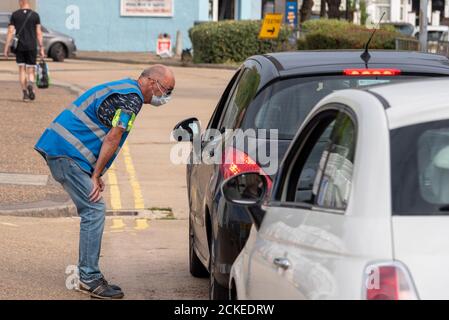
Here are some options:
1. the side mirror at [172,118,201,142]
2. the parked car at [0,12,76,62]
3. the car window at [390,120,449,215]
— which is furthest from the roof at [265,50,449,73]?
the parked car at [0,12,76,62]

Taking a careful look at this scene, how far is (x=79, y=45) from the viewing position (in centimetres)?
4984

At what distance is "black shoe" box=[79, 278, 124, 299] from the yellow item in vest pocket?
3.83 feet

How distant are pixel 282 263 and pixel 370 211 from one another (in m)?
0.68

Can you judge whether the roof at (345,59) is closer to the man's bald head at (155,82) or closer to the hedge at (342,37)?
the man's bald head at (155,82)

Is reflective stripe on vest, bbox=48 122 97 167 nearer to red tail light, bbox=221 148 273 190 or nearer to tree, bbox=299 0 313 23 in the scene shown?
red tail light, bbox=221 148 273 190

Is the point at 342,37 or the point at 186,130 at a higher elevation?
the point at 186,130

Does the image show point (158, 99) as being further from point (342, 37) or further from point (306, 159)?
point (342, 37)

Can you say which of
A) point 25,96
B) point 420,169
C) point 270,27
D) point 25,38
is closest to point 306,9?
point 270,27

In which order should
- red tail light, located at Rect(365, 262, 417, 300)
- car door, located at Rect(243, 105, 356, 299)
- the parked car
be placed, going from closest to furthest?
red tail light, located at Rect(365, 262, 417, 300) < car door, located at Rect(243, 105, 356, 299) < the parked car

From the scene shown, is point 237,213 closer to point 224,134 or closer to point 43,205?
point 224,134

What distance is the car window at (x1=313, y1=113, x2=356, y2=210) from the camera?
453 cm

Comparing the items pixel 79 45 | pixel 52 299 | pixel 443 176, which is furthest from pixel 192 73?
pixel 443 176

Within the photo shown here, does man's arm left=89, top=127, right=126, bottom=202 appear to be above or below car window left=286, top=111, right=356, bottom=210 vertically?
below

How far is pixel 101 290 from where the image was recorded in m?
8.09
